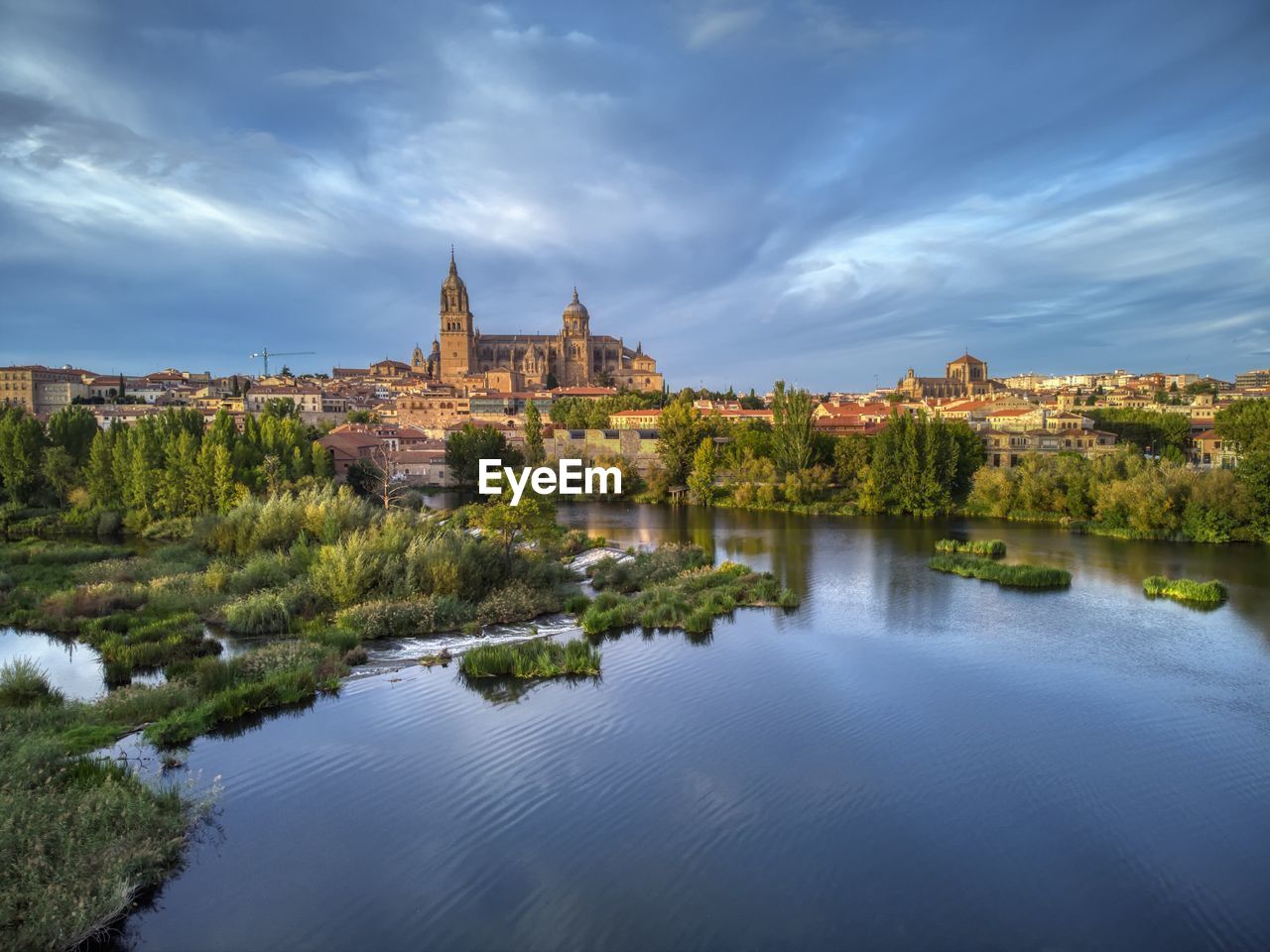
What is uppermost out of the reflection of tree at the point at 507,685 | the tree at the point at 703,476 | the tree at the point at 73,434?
the tree at the point at 73,434

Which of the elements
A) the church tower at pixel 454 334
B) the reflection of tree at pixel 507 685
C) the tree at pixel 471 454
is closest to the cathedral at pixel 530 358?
the church tower at pixel 454 334

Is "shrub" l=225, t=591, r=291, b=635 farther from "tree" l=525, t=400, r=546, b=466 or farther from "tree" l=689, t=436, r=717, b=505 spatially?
"tree" l=525, t=400, r=546, b=466

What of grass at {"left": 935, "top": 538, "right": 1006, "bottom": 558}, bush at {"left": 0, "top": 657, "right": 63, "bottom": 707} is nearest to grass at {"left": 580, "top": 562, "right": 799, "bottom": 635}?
grass at {"left": 935, "top": 538, "right": 1006, "bottom": 558}

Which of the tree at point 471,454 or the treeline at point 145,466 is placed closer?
the treeline at point 145,466

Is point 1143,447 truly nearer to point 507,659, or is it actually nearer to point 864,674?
point 864,674

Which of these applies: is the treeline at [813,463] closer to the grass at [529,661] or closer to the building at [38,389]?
the grass at [529,661]

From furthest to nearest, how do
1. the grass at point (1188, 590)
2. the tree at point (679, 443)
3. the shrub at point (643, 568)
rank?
the tree at point (679, 443), the shrub at point (643, 568), the grass at point (1188, 590)


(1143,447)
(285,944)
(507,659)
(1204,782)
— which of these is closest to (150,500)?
(507,659)

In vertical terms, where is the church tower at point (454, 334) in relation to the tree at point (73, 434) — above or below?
above
